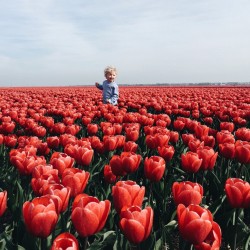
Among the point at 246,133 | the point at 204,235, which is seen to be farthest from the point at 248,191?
the point at 246,133

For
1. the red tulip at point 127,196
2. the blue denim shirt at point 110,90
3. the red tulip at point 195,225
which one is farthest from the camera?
the blue denim shirt at point 110,90

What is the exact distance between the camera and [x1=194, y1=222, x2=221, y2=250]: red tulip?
1666 mm

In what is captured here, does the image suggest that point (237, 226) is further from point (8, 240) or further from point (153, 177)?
point (8, 240)

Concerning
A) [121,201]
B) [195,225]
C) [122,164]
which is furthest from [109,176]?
[195,225]

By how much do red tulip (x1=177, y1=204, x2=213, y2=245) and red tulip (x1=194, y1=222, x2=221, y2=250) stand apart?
25 millimetres

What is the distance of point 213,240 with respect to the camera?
1761 mm

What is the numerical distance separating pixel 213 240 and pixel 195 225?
0.13 metres

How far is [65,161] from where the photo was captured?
2.96 meters

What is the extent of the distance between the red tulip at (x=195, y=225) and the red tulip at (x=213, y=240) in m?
0.02

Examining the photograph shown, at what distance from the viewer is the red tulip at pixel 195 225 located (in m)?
1.73

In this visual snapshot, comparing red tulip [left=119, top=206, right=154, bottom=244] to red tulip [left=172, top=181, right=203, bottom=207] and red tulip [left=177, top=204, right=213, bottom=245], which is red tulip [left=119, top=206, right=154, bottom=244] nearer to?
red tulip [left=177, top=204, right=213, bottom=245]

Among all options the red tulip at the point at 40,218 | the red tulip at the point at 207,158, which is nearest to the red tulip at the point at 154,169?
the red tulip at the point at 207,158

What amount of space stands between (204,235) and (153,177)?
1.16 metres

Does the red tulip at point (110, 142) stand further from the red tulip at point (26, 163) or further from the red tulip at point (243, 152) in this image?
the red tulip at point (243, 152)
